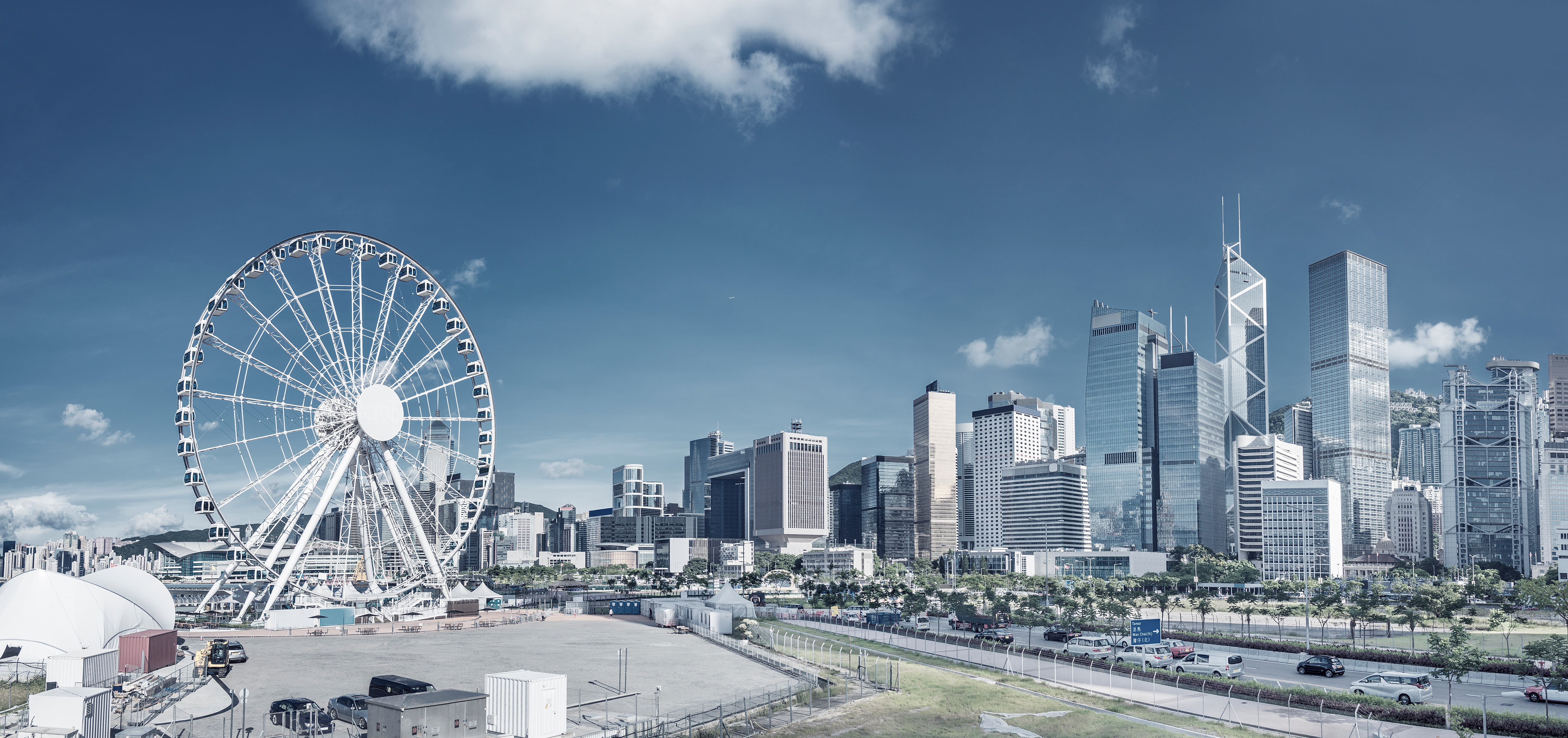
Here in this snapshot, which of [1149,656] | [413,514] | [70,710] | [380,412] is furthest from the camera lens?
[413,514]

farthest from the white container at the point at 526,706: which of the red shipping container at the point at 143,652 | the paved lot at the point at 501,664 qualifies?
the red shipping container at the point at 143,652

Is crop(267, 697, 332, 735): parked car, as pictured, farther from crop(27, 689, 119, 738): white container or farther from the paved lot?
crop(27, 689, 119, 738): white container

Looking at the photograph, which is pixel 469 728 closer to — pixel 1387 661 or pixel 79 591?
pixel 79 591

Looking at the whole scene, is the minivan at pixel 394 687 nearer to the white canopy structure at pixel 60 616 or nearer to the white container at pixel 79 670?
the white container at pixel 79 670

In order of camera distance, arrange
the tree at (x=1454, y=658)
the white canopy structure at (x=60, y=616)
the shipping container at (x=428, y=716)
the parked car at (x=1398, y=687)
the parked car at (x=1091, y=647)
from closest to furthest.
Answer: the shipping container at (x=428, y=716), the tree at (x=1454, y=658), the parked car at (x=1398, y=687), the white canopy structure at (x=60, y=616), the parked car at (x=1091, y=647)

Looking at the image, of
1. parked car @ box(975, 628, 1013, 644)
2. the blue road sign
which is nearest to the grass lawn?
the blue road sign

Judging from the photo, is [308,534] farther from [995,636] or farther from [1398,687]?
[1398,687]

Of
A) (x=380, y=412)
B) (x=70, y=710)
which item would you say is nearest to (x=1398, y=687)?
(x=70, y=710)

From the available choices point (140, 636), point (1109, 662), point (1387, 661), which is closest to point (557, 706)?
point (140, 636)
